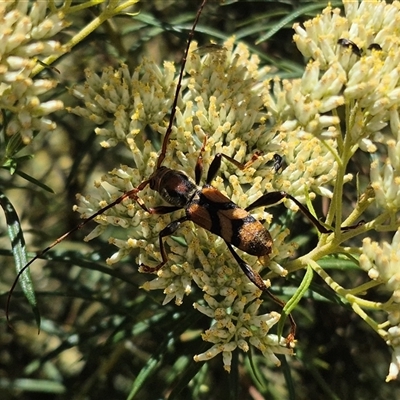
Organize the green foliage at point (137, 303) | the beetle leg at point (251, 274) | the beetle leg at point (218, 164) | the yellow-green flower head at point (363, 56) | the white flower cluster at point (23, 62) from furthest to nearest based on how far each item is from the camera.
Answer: the green foliage at point (137, 303) < the beetle leg at point (218, 164) < the beetle leg at point (251, 274) < the yellow-green flower head at point (363, 56) < the white flower cluster at point (23, 62)

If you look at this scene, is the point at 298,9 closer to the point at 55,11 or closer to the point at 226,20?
the point at 226,20

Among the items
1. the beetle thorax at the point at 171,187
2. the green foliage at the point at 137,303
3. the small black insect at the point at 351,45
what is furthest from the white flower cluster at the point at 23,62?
the small black insect at the point at 351,45

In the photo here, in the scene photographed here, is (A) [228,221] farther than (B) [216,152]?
No

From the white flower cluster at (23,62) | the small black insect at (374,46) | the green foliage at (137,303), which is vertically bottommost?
the green foliage at (137,303)

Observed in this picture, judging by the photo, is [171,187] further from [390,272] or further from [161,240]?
[390,272]

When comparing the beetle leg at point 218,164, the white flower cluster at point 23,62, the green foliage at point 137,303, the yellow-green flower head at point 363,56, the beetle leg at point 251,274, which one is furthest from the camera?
the green foliage at point 137,303

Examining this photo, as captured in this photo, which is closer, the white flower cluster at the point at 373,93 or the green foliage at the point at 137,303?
the white flower cluster at the point at 373,93

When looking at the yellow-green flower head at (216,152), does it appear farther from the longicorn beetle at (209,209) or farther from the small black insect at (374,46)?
the small black insect at (374,46)

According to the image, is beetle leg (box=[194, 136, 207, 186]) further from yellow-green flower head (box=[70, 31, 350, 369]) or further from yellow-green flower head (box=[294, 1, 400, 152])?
yellow-green flower head (box=[294, 1, 400, 152])

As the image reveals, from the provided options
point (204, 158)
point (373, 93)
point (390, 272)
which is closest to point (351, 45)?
point (373, 93)
